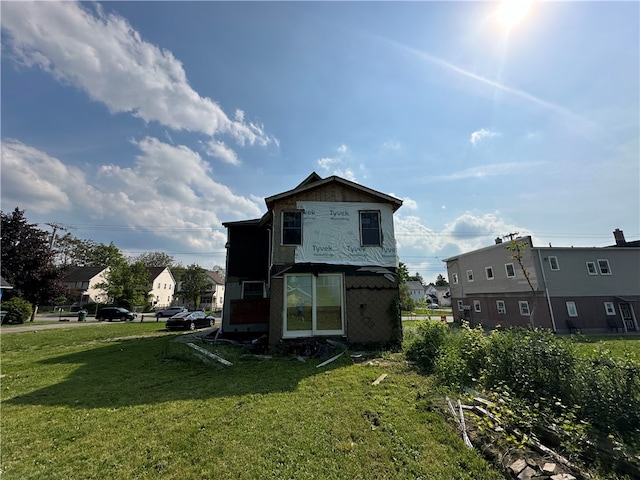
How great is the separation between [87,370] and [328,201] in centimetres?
1036

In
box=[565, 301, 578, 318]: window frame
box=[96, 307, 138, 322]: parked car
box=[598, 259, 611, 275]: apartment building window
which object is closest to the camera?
box=[565, 301, 578, 318]: window frame

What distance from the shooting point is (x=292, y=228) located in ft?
38.8

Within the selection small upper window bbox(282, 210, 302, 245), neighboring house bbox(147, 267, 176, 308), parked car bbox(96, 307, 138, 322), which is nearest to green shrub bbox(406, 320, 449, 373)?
small upper window bbox(282, 210, 302, 245)

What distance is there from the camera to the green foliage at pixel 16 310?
82.9 ft

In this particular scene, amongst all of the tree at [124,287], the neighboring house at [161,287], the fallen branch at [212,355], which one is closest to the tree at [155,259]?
the neighboring house at [161,287]

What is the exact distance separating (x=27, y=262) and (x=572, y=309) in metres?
50.0

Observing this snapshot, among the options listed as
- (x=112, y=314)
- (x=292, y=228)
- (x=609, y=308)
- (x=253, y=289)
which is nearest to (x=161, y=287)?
(x=112, y=314)

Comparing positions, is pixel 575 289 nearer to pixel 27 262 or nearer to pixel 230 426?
pixel 230 426

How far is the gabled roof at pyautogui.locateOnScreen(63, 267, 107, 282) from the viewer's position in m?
48.0

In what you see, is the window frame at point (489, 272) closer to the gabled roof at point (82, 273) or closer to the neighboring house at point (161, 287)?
the neighboring house at point (161, 287)

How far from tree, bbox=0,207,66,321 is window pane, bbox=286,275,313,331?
108 ft

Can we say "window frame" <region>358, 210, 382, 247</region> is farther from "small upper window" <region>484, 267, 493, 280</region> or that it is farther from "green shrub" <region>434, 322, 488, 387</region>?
"small upper window" <region>484, 267, 493, 280</region>

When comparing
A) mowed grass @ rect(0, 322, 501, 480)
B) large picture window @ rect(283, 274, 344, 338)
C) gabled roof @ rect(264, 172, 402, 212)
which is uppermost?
gabled roof @ rect(264, 172, 402, 212)

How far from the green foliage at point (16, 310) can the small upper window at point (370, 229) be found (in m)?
34.0
